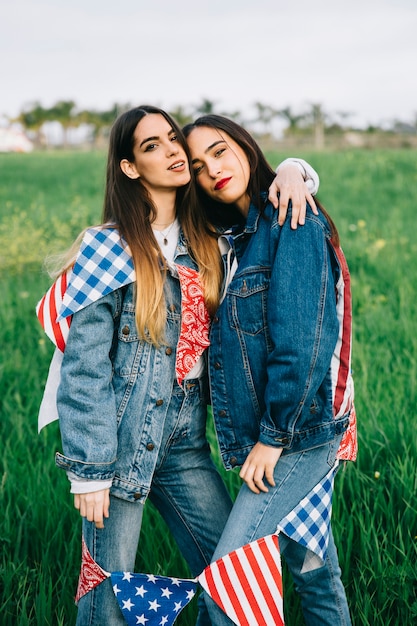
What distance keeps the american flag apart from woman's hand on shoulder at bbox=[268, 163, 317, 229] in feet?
3.35

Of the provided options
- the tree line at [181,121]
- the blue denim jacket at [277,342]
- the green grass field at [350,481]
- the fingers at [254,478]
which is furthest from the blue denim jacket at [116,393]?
the tree line at [181,121]

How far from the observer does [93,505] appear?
168 cm

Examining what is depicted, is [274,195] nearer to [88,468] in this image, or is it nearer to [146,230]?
[146,230]

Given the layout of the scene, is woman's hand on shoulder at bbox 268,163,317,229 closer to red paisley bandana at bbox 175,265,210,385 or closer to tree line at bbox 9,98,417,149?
red paisley bandana at bbox 175,265,210,385

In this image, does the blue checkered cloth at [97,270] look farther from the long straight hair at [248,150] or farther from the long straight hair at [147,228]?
the long straight hair at [248,150]

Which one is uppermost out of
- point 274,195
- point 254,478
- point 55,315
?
point 274,195

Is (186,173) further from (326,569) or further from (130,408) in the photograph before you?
(326,569)

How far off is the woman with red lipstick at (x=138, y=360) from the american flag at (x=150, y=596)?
0.13 ft

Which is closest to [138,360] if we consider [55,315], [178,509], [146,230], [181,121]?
[55,315]

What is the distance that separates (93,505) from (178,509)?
306mm

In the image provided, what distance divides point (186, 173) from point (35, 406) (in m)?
1.94

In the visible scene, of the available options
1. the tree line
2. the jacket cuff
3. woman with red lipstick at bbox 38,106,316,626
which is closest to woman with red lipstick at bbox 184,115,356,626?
woman with red lipstick at bbox 38,106,316,626

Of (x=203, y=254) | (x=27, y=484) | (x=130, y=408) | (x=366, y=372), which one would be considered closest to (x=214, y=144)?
(x=203, y=254)

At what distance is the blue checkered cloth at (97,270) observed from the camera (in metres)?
1.70
